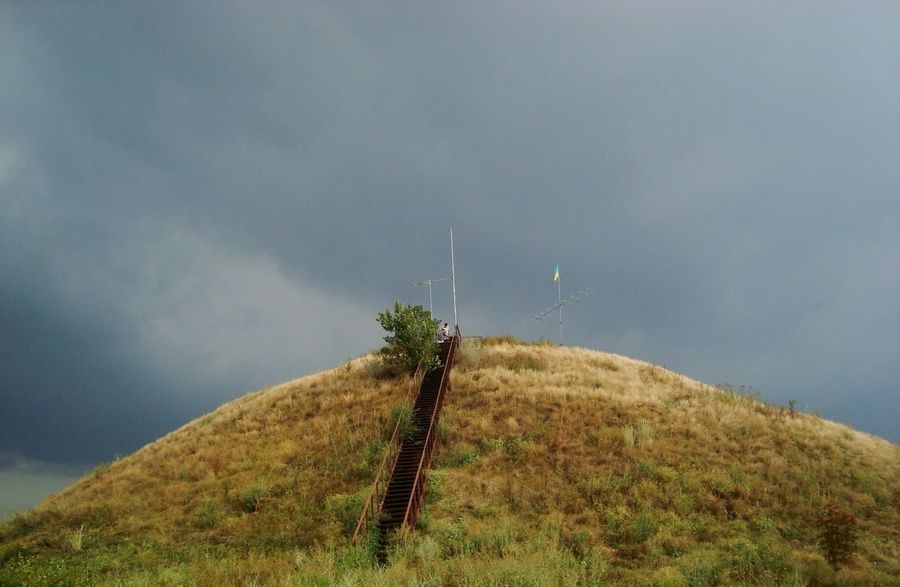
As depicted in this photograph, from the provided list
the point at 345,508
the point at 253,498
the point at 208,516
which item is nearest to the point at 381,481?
the point at 345,508

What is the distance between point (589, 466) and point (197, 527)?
48.2 ft

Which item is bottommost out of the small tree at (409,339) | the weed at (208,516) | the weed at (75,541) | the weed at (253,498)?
the weed at (75,541)

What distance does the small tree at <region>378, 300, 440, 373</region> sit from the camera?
118 ft

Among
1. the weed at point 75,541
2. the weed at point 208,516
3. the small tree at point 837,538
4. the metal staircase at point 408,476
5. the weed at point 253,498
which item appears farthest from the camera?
the weed at point 253,498

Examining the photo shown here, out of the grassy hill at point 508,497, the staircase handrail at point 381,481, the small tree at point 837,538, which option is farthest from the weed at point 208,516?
the small tree at point 837,538

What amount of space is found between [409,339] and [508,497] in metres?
14.7

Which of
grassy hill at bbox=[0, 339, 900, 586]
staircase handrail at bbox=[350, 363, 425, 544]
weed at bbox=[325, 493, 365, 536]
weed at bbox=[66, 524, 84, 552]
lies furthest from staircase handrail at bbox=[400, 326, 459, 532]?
weed at bbox=[66, 524, 84, 552]

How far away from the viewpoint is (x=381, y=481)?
2414 centimetres

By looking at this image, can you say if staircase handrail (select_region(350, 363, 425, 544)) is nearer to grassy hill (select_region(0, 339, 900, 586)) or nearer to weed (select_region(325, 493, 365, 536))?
weed (select_region(325, 493, 365, 536))

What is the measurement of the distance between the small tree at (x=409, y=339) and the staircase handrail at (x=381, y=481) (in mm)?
2921

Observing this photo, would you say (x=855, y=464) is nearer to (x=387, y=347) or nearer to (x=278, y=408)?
(x=387, y=347)

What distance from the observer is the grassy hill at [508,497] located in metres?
17.1

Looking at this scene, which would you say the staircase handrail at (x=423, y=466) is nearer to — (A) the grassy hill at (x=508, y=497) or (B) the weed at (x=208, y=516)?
(A) the grassy hill at (x=508, y=497)

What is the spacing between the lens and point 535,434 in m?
27.7
